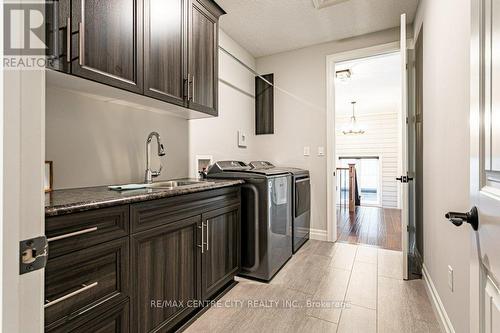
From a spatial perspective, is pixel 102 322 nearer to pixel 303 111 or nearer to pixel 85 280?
pixel 85 280

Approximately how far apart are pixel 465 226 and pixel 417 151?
1487 millimetres

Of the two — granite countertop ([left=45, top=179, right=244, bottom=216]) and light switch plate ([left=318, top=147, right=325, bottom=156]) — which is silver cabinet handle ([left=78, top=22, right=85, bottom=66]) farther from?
light switch plate ([left=318, top=147, right=325, bottom=156])

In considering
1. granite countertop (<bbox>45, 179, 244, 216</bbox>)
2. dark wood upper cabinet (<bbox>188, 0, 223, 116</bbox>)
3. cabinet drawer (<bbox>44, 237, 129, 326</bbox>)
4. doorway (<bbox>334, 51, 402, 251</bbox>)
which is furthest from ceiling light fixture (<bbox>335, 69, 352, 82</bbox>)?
cabinet drawer (<bbox>44, 237, 129, 326</bbox>)

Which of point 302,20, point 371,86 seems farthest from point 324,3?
point 371,86

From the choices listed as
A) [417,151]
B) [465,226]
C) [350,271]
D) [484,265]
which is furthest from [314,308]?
[417,151]

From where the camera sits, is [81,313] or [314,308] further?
[314,308]

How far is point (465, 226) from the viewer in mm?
1200

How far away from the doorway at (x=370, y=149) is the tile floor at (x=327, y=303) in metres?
0.98

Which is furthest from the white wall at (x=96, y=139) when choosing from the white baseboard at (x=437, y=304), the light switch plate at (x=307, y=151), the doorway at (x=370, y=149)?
the doorway at (x=370, y=149)

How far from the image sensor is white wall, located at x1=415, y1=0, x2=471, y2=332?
1.22 m

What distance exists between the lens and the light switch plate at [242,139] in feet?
10.8

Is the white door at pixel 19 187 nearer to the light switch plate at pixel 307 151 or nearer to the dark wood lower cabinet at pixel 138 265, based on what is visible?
the dark wood lower cabinet at pixel 138 265

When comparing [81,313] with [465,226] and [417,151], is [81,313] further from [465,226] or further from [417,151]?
[417,151]

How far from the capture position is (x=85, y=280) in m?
1.02
